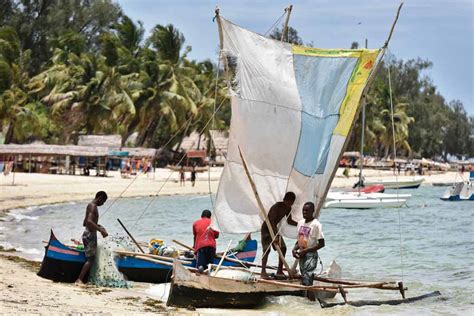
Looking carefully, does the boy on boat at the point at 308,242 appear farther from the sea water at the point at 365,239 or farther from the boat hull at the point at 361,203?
the boat hull at the point at 361,203

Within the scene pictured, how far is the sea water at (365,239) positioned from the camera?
13125mm

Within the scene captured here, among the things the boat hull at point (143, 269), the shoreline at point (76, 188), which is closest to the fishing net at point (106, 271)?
the boat hull at point (143, 269)

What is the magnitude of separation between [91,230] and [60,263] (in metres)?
0.74

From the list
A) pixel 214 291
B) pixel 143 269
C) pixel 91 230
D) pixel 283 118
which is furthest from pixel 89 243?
pixel 283 118

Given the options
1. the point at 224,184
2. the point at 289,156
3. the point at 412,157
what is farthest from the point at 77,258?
the point at 412,157

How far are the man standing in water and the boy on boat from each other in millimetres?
2920

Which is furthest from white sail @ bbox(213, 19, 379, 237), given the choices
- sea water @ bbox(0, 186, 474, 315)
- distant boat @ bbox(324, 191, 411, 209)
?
distant boat @ bbox(324, 191, 411, 209)

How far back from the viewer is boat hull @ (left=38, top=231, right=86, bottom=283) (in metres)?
12.0

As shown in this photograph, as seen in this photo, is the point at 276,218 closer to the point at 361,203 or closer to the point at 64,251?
the point at 64,251

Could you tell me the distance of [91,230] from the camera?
11898mm

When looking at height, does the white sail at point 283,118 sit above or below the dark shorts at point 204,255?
above

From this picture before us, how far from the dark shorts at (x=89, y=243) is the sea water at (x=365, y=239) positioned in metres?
2.41

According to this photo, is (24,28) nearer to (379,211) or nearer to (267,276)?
(379,211)

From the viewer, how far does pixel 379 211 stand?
37.7 metres
